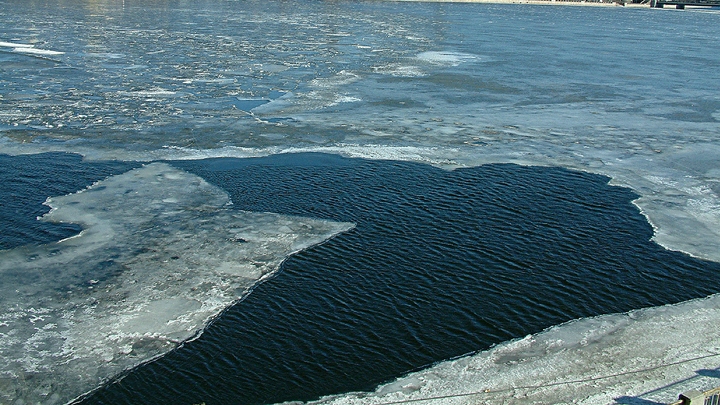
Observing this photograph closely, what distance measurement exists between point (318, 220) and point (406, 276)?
248cm

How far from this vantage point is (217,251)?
1085 centimetres

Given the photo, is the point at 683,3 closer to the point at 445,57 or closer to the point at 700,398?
the point at 445,57

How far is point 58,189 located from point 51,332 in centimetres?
537

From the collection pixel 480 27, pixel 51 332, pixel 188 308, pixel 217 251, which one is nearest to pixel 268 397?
pixel 188 308

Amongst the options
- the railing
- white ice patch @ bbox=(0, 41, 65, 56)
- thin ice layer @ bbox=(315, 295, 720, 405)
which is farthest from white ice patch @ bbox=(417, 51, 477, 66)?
the railing

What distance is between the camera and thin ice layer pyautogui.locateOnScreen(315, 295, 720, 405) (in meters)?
7.37

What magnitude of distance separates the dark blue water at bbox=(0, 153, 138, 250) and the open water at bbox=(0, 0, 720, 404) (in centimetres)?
5

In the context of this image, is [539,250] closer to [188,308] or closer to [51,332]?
[188,308]

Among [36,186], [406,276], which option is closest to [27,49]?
[36,186]

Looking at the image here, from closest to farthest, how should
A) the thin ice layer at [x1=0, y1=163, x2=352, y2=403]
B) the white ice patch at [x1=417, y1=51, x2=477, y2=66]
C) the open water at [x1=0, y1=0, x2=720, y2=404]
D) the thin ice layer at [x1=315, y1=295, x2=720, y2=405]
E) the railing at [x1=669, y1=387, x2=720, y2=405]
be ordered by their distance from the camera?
the railing at [x1=669, y1=387, x2=720, y2=405]
the thin ice layer at [x1=315, y1=295, x2=720, y2=405]
the thin ice layer at [x1=0, y1=163, x2=352, y2=403]
the open water at [x1=0, y1=0, x2=720, y2=404]
the white ice patch at [x1=417, y1=51, x2=477, y2=66]

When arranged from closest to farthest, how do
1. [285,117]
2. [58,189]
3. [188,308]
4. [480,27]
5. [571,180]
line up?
[188,308]
[58,189]
[571,180]
[285,117]
[480,27]

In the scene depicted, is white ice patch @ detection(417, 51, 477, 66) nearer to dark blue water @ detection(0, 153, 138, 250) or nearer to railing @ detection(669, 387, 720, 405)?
dark blue water @ detection(0, 153, 138, 250)

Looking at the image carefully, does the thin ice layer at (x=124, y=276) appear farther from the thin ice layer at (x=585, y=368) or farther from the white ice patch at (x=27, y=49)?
the white ice patch at (x=27, y=49)

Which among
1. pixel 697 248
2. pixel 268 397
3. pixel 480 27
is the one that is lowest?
pixel 268 397
